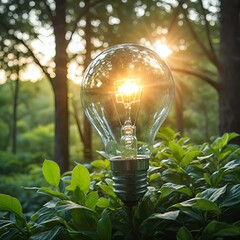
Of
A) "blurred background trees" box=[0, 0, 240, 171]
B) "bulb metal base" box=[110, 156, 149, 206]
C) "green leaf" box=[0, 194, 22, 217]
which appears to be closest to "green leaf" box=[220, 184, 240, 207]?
"bulb metal base" box=[110, 156, 149, 206]

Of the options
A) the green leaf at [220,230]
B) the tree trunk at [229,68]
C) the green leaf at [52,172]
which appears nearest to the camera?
the green leaf at [220,230]

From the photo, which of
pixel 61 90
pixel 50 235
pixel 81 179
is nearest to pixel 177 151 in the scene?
pixel 81 179

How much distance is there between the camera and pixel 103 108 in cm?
129

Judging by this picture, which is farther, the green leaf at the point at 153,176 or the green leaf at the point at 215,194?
the green leaf at the point at 153,176

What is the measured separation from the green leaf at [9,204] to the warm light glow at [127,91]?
50 cm

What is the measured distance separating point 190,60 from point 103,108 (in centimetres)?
690

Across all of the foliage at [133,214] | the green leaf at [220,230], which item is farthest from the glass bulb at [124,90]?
the green leaf at [220,230]

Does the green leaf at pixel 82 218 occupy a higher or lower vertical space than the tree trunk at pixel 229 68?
lower

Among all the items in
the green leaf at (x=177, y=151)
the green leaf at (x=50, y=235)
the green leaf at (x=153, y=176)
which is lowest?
the green leaf at (x=50, y=235)

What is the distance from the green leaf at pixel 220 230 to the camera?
32.6 inches

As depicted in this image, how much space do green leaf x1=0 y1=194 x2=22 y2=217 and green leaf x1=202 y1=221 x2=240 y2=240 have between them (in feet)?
1.74

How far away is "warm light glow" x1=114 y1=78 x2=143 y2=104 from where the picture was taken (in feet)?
4.17

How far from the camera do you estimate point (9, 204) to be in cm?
101

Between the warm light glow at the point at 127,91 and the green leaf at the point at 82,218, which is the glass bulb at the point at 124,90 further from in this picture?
the green leaf at the point at 82,218
